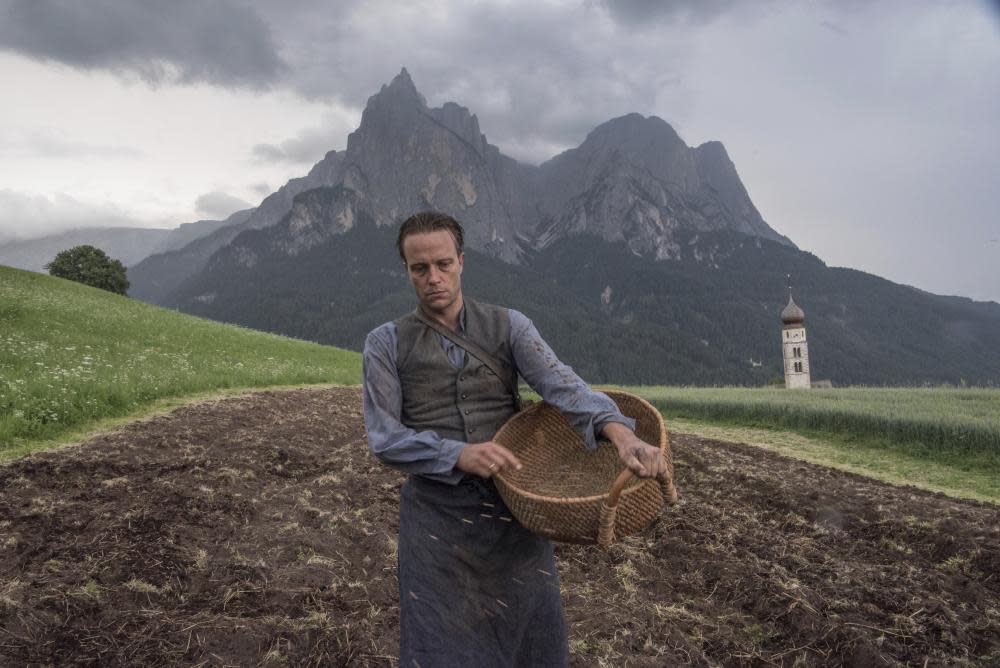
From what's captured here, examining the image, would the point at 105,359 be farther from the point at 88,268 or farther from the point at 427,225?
the point at 88,268

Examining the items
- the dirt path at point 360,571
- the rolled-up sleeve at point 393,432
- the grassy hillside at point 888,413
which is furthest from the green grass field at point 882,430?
the rolled-up sleeve at point 393,432

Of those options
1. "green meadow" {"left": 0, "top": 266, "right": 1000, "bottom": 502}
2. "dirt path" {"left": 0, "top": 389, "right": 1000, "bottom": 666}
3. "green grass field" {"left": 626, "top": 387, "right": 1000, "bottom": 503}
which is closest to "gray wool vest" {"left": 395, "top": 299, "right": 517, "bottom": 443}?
"dirt path" {"left": 0, "top": 389, "right": 1000, "bottom": 666}

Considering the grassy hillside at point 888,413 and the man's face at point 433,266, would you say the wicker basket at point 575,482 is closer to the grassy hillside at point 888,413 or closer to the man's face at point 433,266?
the man's face at point 433,266

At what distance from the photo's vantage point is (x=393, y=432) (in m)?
2.48

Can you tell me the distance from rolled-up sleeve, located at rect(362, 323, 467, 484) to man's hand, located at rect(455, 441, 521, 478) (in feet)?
0.15

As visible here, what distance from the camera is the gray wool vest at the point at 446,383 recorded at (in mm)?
2688

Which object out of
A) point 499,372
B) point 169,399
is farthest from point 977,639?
point 169,399

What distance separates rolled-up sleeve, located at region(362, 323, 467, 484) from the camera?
2.41 m

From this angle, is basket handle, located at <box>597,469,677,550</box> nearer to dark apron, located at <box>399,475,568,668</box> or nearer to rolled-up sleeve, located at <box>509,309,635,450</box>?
rolled-up sleeve, located at <box>509,309,635,450</box>

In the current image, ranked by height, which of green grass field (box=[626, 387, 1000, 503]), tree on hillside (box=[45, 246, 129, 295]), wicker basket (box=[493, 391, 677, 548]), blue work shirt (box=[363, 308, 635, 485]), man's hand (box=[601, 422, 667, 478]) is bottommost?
green grass field (box=[626, 387, 1000, 503])

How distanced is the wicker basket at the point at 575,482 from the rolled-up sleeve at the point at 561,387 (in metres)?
0.22

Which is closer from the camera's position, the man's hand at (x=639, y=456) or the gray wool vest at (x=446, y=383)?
the man's hand at (x=639, y=456)

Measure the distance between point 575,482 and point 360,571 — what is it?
10.1 feet

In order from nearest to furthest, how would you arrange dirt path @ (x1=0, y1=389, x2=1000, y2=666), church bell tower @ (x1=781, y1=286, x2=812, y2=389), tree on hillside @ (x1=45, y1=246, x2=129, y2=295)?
dirt path @ (x1=0, y1=389, x2=1000, y2=666) → church bell tower @ (x1=781, y1=286, x2=812, y2=389) → tree on hillside @ (x1=45, y1=246, x2=129, y2=295)
